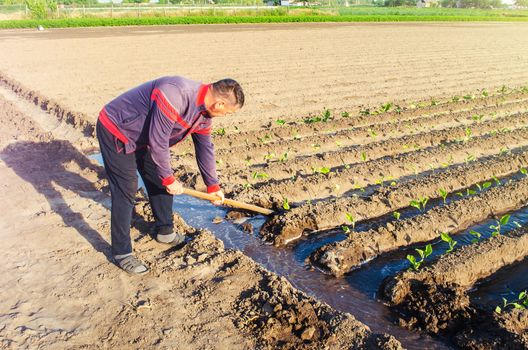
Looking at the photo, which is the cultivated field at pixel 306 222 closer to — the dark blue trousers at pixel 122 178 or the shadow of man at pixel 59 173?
the shadow of man at pixel 59 173

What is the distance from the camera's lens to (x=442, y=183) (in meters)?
6.20

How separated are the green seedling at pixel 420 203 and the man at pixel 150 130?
93.5 inches

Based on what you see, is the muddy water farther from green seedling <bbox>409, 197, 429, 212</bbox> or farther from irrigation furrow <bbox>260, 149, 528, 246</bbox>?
green seedling <bbox>409, 197, 429, 212</bbox>

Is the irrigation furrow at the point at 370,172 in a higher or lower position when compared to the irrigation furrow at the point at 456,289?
higher

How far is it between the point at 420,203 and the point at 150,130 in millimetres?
3511

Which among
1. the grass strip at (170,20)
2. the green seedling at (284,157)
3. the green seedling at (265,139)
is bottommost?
the green seedling at (284,157)

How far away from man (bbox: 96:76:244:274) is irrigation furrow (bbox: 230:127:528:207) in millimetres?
1599

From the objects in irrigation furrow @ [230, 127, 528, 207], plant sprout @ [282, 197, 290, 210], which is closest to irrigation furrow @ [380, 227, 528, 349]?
plant sprout @ [282, 197, 290, 210]

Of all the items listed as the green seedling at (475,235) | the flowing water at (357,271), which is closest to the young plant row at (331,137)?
the flowing water at (357,271)

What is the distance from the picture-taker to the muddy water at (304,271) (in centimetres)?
370

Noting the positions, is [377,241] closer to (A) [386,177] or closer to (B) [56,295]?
(A) [386,177]

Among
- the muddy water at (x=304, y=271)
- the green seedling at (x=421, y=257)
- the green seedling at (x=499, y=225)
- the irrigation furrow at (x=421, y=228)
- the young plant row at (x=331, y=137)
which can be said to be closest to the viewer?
the muddy water at (x=304, y=271)

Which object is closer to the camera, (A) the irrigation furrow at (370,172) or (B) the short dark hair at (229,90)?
(B) the short dark hair at (229,90)

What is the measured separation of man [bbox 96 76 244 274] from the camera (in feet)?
11.9
